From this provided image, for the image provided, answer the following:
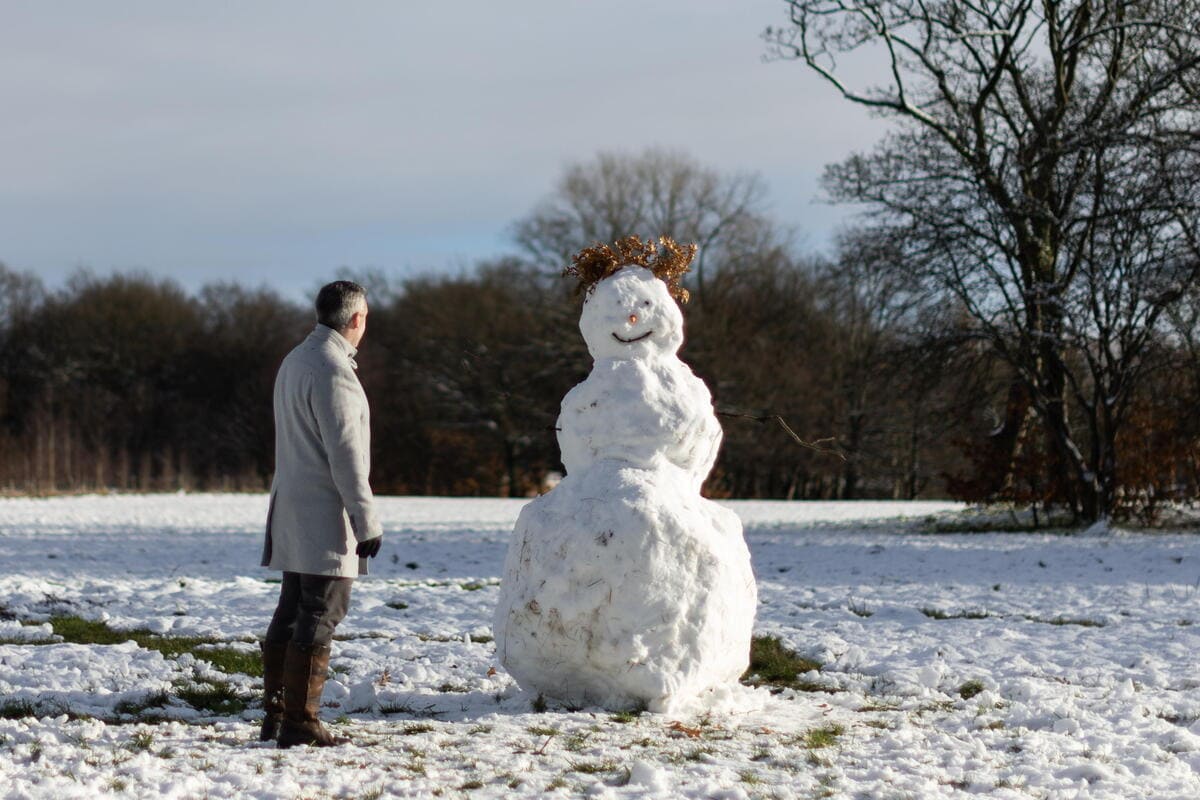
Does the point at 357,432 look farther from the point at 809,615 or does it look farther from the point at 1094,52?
the point at 1094,52

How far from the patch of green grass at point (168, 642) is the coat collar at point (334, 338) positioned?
8.05 feet

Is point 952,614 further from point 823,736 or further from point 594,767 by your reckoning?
point 594,767

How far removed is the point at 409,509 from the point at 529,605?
1924 cm

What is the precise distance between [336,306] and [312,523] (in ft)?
3.22

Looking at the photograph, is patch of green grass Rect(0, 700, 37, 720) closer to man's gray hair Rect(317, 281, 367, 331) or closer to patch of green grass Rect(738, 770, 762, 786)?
man's gray hair Rect(317, 281, 367, 331)

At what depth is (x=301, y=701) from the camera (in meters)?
5.13

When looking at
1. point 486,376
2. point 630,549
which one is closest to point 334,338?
point 630,549

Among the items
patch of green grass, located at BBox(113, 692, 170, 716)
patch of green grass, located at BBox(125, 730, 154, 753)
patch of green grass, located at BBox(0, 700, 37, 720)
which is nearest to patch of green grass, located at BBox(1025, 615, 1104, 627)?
patch of green grass, located at BBox(113, 692, 170, 716)

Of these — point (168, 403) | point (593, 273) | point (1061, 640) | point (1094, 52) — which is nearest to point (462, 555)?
point (1061, 640)

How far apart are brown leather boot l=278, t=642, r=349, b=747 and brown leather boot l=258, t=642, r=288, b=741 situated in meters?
0.16

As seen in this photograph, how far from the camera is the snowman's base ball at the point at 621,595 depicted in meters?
5.70

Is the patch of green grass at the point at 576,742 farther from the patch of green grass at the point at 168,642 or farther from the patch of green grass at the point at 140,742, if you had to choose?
the patch of green grass at the point at 168,642

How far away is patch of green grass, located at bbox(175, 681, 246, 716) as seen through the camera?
612cm

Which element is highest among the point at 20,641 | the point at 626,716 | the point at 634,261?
the point at 634,261
